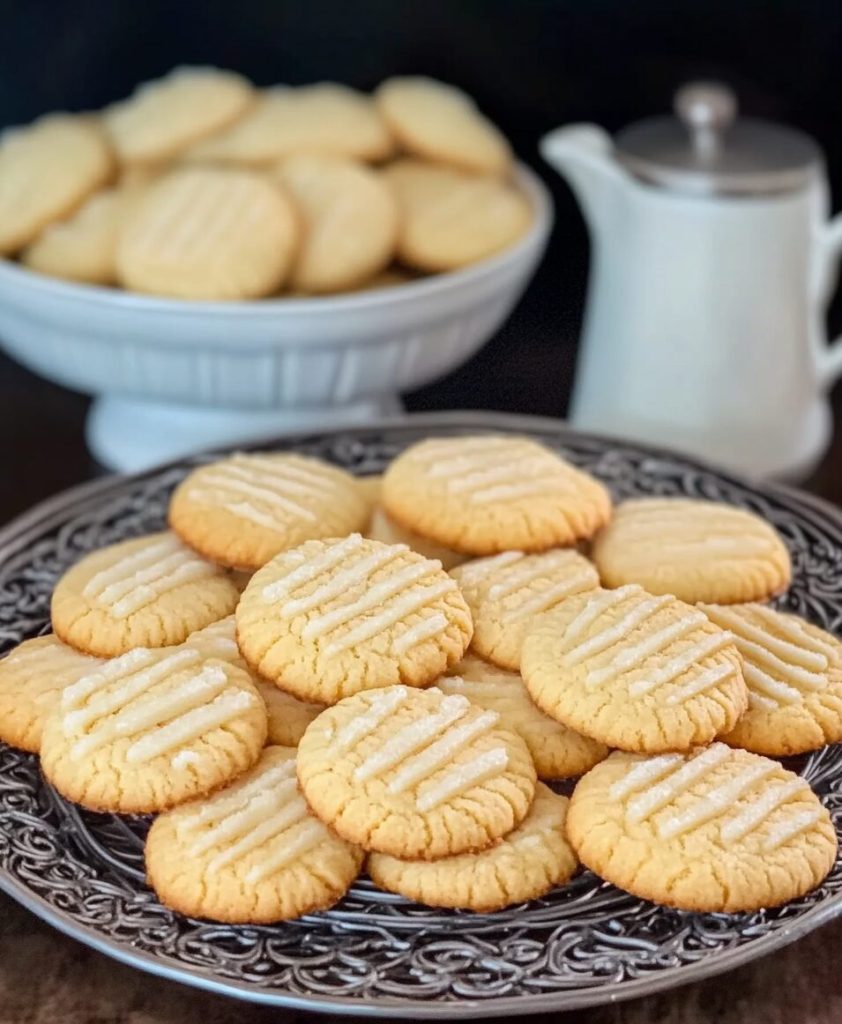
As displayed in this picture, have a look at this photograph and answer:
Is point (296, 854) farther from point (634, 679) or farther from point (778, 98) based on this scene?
point (778, 98)

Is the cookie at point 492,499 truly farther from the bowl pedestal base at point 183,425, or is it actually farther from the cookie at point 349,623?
the bowl pedestal base at point 183,425

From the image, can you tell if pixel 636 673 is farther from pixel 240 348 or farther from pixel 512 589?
pixel 240 348

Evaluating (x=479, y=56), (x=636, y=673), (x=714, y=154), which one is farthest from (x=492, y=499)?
(x=479, y=56)

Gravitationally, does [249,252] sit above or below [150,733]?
above

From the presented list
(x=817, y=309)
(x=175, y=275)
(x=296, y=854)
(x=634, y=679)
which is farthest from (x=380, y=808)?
(x=817, y=309)

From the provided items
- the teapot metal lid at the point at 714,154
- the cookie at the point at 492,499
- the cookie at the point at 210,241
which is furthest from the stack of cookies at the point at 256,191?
the cookie at the point at 492,499
